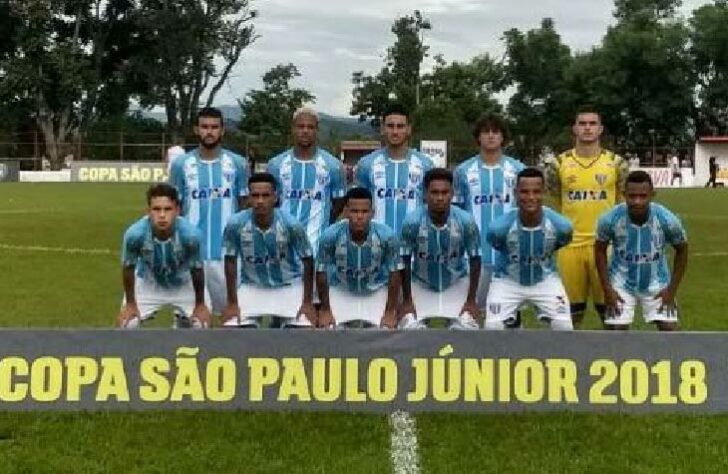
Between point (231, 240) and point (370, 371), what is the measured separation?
1566 mm

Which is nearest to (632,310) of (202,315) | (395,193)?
(395,193)

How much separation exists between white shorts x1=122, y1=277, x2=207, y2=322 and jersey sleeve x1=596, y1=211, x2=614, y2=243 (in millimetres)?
2620

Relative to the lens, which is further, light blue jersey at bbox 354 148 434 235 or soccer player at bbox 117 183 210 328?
light blue jersey at bbox 354 148 434 235

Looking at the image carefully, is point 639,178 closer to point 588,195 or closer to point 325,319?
point 588,195

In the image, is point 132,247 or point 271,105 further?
point 271,105

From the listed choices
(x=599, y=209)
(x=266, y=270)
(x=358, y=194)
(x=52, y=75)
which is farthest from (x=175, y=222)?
(x=52, y=75)

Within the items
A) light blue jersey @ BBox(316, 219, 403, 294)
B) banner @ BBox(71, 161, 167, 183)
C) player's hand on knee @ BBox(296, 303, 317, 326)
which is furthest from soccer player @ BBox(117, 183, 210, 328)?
banner @ BBox(71, 161, 167, 183)

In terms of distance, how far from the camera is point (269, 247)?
22.9 feet

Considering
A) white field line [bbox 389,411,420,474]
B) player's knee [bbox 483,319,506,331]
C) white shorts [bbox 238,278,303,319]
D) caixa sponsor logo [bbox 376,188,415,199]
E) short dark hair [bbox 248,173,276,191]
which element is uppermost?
short dark hair [bbox 248,173,276,191]

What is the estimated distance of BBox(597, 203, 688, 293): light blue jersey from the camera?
6691 millimetres

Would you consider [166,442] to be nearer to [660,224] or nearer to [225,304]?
[225,304]

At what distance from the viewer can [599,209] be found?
7.20 metres

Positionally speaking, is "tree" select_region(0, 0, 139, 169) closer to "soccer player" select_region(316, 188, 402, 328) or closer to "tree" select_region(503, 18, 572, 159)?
"tree" select_region(503, 18, 572, 159)

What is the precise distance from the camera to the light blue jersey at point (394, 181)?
7359mm
